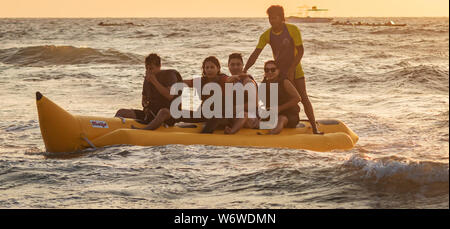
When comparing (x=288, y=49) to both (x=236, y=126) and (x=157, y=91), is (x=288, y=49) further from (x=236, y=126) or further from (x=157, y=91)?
(x=157, y=91)

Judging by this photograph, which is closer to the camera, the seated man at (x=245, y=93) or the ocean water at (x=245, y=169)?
the ocean water at (x=245, y=169)

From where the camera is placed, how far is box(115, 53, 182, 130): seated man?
266 inches

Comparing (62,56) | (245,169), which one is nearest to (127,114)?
(245,169)

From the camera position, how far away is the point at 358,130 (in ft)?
28.9

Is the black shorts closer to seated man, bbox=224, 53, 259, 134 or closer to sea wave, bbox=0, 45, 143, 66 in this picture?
seated man, bbox=224, 53, 259, 134

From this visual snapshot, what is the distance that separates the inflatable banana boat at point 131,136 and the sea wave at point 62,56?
1482cm

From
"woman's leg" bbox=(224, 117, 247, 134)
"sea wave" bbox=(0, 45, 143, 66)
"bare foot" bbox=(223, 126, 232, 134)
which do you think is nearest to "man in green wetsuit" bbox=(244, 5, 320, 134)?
"woman's leg" bbox=(224, 117, 247, 134)

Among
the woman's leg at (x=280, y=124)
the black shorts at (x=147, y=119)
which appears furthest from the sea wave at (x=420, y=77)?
the black shorts at (x=147, y=119)

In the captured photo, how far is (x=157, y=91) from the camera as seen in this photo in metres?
6.82

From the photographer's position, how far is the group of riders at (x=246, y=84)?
6680 millimetres

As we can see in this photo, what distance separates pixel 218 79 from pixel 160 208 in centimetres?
251

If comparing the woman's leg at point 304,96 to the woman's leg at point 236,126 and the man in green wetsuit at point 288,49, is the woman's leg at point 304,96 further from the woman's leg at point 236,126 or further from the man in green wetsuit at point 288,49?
the woman's leg at point 236,126

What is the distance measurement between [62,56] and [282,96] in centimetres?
1826
